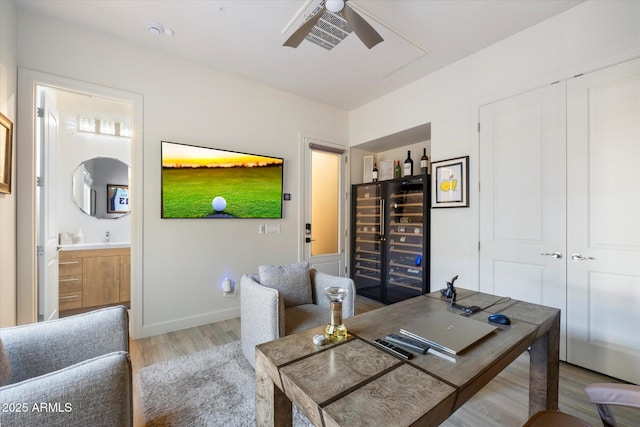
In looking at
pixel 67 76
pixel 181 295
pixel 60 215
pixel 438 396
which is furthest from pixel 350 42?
pixel 60 215

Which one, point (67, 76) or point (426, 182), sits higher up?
point (67, 76)

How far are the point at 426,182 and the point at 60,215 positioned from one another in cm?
500

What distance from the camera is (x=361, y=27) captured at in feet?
6.24

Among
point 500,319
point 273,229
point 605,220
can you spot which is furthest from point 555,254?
point 273,229

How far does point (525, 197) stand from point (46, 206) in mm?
4449

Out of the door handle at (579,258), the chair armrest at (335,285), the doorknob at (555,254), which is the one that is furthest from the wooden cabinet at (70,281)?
the door handle at (579,258)

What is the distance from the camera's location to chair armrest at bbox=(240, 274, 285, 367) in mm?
1844

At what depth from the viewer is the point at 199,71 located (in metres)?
3.03

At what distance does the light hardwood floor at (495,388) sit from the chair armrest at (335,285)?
2.99 feet

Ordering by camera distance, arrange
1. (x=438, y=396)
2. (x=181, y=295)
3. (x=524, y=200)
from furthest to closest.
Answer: (x=181, y=295) < (x=524, y=200) < (x=438, y=396)

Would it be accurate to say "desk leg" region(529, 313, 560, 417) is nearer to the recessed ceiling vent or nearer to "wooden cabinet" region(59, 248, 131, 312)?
the recessed ceiling vent

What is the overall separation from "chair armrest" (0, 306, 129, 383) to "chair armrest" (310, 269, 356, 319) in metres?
1.35

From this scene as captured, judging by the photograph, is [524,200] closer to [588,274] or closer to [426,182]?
[588,274]

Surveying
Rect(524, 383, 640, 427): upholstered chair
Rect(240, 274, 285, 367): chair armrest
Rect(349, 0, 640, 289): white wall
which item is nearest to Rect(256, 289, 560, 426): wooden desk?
Rect(524, 383, 640, 427): upholstered chair
